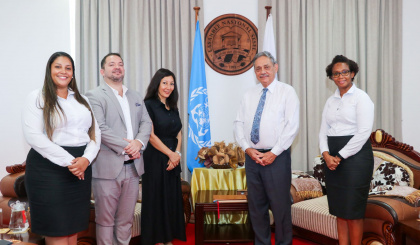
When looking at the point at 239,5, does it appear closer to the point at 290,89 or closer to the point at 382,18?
the point at 382,18

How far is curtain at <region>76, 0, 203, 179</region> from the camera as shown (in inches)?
169

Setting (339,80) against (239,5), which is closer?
(339,80)

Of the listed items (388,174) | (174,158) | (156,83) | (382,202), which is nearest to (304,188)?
(388,174)

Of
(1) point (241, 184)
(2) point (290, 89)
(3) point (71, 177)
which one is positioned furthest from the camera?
(1) point (241, 184)

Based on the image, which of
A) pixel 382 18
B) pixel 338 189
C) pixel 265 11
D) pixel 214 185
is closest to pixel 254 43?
pixel 265 11

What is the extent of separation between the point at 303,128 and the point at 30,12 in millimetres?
Result: 3622

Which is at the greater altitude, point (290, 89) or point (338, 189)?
point (290, 89)

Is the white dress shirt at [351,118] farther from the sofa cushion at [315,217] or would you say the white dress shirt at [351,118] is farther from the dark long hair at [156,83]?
the dark long hair at [156,83]

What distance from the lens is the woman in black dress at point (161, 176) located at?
294cm

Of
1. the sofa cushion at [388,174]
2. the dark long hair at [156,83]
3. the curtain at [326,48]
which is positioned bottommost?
the sofa cushion at [388,174]

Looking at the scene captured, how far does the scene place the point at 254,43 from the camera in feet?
15.2

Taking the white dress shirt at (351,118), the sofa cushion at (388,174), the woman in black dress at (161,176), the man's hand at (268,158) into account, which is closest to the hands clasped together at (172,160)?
the woman in black dress at (161,176)

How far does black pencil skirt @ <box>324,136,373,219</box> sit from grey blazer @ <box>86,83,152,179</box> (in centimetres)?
147

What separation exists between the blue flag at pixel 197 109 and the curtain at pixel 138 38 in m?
0.17
